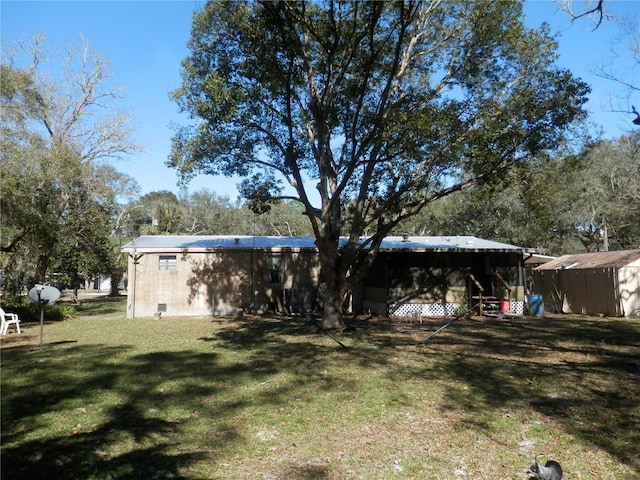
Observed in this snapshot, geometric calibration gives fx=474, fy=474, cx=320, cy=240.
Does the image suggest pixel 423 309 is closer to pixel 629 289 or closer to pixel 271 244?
pixel 271 244

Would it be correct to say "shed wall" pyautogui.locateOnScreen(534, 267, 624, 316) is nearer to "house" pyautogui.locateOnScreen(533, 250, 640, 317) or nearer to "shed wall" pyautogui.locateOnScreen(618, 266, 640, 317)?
"house" pyautogui.locateOnScreen(533, 250, 640, 317)

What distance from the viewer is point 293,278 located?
20.4 m

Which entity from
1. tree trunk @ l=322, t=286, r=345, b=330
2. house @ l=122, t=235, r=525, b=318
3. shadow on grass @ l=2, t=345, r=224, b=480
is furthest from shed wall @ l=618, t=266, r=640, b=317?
shadow on grass @ l=2, t=345, r=224, b=480

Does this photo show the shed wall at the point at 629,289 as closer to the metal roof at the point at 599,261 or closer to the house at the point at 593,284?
the house at the point at 593,284

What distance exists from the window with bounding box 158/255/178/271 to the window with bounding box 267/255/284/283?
12.6ft

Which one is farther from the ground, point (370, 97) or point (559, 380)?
point (370, 97)

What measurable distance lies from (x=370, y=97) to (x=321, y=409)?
1077cm

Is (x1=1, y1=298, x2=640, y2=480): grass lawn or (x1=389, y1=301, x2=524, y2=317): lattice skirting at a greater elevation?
(x1=389, y1=301, x2=524, y2=317): lattice skirting

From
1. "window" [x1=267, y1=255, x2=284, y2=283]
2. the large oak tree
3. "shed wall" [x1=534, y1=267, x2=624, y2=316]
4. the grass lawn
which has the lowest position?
the grass lawn

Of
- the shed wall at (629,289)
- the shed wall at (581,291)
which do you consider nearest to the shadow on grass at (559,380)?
the shed wall at (629,289)

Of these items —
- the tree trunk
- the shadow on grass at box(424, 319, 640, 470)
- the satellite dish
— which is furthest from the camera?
the tree trunk

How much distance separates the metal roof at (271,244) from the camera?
1894cm

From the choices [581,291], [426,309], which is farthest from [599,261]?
[426,309]

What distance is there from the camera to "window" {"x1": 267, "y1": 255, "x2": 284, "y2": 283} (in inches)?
798
